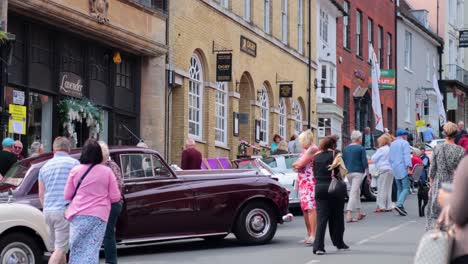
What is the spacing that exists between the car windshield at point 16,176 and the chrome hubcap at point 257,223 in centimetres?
349

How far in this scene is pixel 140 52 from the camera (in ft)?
77.2

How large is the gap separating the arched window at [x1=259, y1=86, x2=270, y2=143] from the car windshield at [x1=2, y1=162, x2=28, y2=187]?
20026 millimetres

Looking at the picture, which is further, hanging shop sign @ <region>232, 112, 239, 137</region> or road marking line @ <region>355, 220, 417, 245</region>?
hanging shop sign @ <region>232, 112, 239, 137</region>

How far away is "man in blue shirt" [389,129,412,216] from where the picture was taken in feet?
62.9

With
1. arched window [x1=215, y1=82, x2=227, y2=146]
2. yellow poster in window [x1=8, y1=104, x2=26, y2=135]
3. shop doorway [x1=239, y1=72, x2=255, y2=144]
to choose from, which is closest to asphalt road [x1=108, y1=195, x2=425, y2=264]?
yellow poster in window [x1=8, y1=104, x2=26, y2=135]

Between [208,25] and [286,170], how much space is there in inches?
317

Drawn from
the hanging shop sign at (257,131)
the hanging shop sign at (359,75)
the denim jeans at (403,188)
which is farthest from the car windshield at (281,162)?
the hanging shop sign at (359,75)

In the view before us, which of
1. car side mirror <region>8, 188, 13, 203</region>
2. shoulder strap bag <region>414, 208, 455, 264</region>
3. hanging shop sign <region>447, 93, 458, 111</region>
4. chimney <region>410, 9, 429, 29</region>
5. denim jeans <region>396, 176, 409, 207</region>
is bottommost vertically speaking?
denim jeans <region>396, 176, 409, 207</region>

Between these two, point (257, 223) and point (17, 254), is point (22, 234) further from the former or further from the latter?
point (257, 223)

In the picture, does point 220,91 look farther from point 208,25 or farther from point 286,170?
point 286,170

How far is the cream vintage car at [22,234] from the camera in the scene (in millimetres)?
10656

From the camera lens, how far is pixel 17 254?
10.8 metres

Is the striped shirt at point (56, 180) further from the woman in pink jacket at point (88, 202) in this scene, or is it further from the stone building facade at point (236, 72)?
the stone building facade at point (236, 72)

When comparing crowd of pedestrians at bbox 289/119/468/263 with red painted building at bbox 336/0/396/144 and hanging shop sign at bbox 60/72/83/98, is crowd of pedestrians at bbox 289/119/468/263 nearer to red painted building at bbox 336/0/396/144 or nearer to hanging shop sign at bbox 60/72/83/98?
hanging shop sign at bbox 60/72/83/98
